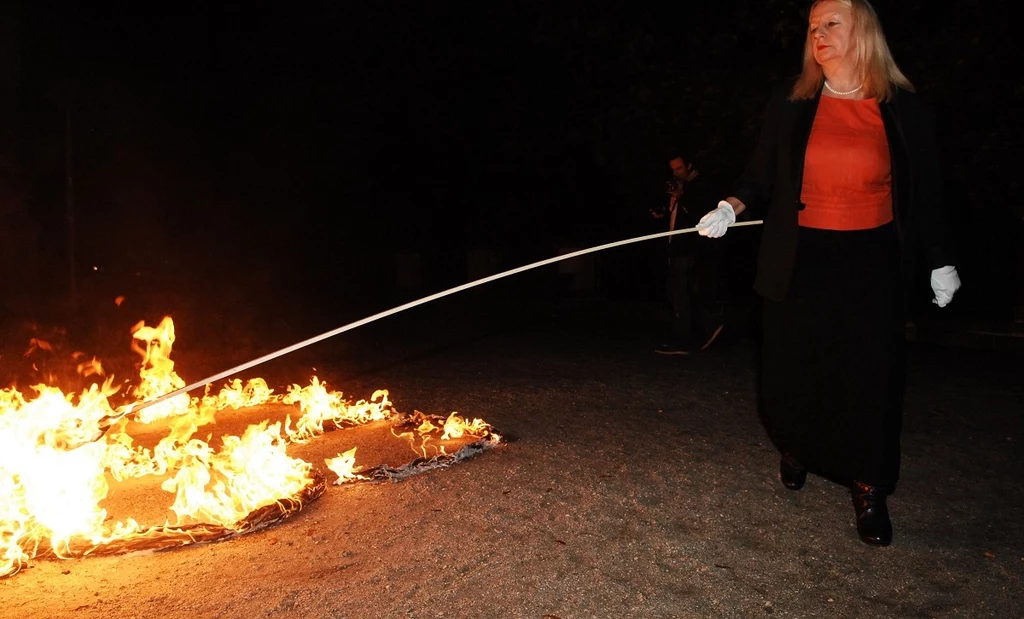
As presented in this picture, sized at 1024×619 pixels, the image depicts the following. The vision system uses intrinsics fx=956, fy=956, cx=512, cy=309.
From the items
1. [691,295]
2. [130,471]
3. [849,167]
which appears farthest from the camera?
[691,295]

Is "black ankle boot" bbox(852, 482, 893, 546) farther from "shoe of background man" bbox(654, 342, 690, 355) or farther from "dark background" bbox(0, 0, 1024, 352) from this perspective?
"dark background" bbox(0, 0, 1024, 352)

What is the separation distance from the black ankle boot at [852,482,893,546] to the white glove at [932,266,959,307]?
95 cm

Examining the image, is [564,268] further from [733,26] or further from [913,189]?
[913,189]

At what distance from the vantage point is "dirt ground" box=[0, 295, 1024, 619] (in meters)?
3.55

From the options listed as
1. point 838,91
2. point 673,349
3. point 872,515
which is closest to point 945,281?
point 838,91

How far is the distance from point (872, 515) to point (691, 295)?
19.5ft

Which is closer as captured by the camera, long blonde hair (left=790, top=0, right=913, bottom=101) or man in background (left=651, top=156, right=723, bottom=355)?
long blonde hair (left=790, top=0, right=913, bottom=101)

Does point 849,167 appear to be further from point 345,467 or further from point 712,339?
point 712,339

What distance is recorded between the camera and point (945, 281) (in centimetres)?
445

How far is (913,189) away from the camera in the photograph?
14.1 feet

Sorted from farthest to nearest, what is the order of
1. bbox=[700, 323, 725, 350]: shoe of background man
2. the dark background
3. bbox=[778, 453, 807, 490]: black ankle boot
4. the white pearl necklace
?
the dark background, bbox=[700, 323, 725, 350]: shoe of background man, bbox=[778, 453, 807, 490]: black ankle boot, the white pearl necklace

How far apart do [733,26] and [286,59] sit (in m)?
6.06

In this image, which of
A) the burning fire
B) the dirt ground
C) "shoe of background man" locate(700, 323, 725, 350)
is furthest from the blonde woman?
"shoe of background man" locate(700, 323, 725, 350)

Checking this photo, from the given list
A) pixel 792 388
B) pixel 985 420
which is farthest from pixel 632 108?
pixel 792 388
